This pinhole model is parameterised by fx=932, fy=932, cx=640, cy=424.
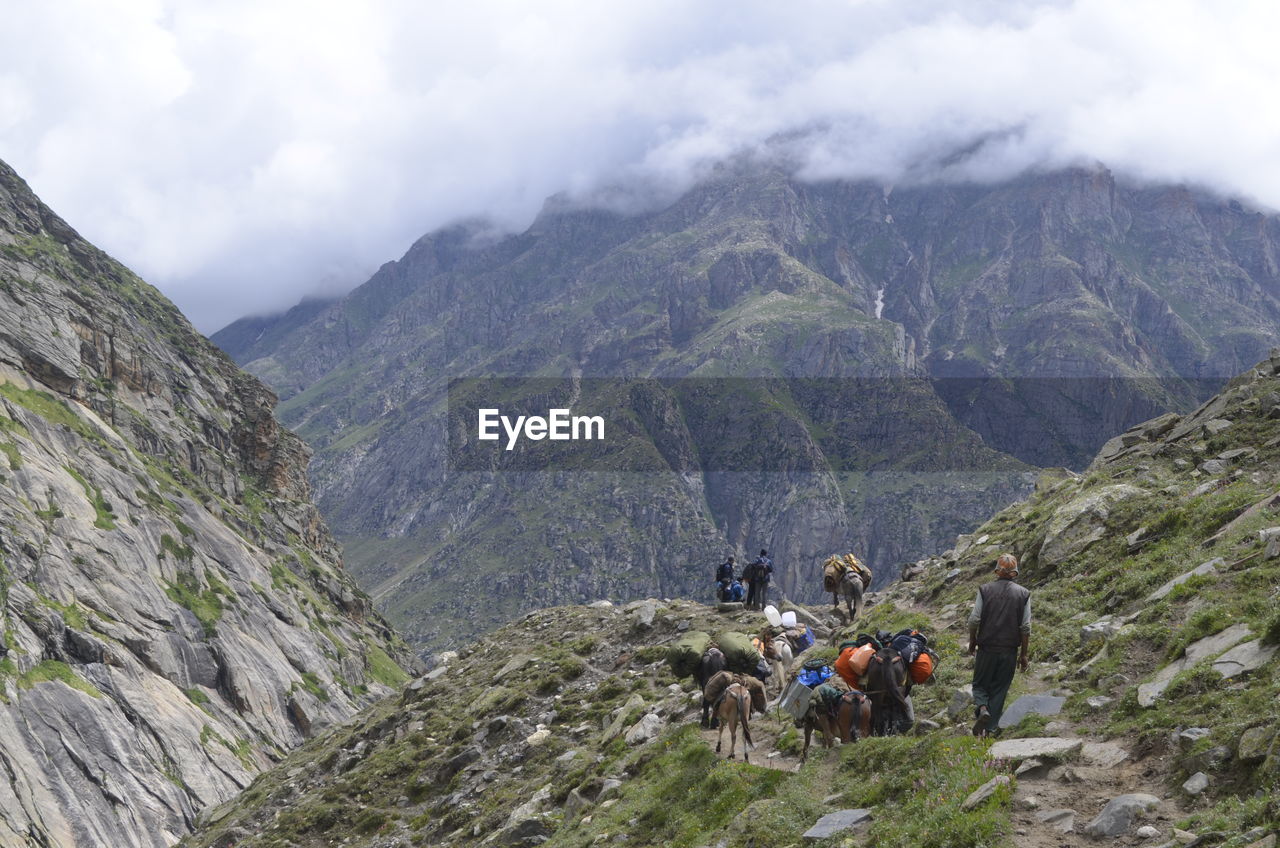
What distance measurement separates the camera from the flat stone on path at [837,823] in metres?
18.5

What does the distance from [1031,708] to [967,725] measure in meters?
1.45

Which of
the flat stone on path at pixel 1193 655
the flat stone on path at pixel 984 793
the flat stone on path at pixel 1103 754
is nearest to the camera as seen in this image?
the flat stone on path at pixel 984 793

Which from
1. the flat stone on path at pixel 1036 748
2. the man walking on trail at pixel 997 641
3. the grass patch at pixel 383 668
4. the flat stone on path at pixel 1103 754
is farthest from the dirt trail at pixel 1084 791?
the grass patch at pixel 383 668

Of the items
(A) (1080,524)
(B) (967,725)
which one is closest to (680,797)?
(B) (967,725)

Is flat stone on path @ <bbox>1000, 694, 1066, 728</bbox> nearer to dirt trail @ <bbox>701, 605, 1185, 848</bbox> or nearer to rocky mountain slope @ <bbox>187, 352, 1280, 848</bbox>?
rocky mountain slope @ <bbox>187, 352, 1280, 848</bbox>

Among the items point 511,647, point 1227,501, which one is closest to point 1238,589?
point 1227,501

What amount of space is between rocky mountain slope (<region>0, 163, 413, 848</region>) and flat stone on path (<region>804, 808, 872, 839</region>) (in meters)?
69.9

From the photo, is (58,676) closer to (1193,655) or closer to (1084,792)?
(1084,792)

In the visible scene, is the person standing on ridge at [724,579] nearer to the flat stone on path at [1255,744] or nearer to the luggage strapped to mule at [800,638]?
the luggage strapped to mule at [800,638]

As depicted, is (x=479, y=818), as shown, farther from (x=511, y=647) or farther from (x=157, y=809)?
(x=157, y=809)

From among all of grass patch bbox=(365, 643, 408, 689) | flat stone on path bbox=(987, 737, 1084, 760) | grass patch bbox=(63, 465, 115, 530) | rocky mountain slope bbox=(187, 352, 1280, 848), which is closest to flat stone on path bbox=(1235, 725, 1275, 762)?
rocky mountain slope bbox=(187, 352, 1280, 848)

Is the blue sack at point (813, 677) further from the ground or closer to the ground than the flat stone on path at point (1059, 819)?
further from the ground

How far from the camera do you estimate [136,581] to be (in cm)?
10512

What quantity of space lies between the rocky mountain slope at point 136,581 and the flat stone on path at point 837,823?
69864mm
